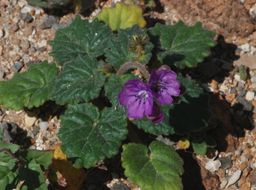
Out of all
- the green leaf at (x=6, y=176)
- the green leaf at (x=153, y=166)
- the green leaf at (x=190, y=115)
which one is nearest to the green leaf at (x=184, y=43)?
the green leaf at (x=190, y=115)

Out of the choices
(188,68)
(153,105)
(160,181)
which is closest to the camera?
(153,105)

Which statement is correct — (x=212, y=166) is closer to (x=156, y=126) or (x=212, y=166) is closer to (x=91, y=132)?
(x=156, y=126)

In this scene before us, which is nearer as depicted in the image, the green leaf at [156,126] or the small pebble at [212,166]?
the green leaf at [156,126]

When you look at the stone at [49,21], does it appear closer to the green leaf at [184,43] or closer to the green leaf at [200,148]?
the green leaf at [184,43]

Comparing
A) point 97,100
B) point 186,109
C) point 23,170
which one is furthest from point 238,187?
point 23,170

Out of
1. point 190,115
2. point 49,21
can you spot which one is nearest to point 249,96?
point 190,115

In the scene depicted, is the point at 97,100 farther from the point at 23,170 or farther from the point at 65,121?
the point at 23,170
